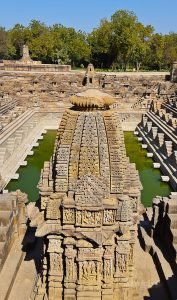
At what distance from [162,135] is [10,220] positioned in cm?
1378

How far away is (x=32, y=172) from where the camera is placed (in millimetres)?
17312

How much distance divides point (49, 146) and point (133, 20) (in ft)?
104

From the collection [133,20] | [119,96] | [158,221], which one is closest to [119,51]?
[133,20]

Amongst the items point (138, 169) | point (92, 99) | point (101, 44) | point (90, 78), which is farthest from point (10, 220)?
point (101, 44)

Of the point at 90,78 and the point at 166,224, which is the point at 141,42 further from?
the point at 166,224

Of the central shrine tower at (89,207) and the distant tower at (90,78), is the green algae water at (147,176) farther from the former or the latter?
the central shrine tower at (89,207)

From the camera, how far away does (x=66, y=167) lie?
6156 mm

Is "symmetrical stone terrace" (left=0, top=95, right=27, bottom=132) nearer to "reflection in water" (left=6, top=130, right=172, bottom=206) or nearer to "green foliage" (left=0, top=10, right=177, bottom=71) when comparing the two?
"reflection in water" (left=6, top=130, right=172, bottom=206)

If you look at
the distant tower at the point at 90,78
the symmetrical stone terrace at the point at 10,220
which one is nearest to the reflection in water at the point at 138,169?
the distant tower at the point at 90,78

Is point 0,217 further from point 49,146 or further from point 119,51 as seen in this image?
point 119,51

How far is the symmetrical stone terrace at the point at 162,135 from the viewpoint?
1670 centimetres

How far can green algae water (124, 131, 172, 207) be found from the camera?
14.6 m

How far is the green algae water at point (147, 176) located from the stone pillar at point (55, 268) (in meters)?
7.32

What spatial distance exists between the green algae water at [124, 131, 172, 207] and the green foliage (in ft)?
91.0
